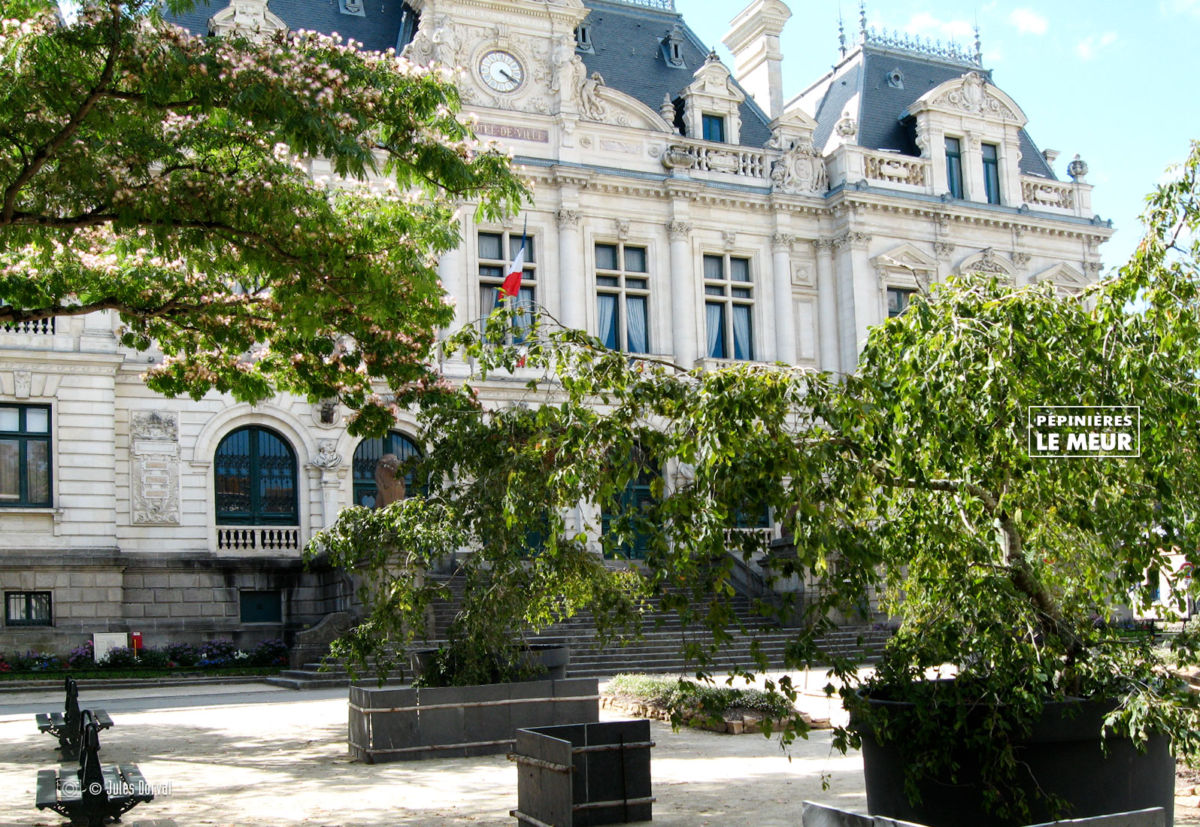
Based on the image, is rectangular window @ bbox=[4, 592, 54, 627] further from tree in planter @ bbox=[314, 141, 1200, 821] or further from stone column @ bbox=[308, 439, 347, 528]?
tree in planter @ bbox=[314, 141, 1200, 821]

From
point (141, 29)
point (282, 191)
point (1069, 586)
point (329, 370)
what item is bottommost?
point (1069, 586)

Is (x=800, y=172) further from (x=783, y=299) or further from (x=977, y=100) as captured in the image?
(x=977, y=100)

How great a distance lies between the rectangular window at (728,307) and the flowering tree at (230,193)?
68.0 ft

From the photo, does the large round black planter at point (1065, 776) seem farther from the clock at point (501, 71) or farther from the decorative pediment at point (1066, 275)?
the decorative pediment at point (1066, 275)

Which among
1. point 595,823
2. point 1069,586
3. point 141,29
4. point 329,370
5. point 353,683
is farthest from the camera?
point 329,370

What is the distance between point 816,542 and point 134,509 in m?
25.4

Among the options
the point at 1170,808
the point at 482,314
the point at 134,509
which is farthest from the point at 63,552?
the point at 1170,808

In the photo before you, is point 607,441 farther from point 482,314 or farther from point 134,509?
point 482,314

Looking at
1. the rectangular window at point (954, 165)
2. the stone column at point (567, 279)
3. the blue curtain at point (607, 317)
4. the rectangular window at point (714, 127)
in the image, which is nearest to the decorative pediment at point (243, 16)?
the stone column at point (567, 279)

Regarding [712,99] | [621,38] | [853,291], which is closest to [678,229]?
[712,99]

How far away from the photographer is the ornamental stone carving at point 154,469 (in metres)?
29.3

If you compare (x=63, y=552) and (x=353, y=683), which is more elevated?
(x=63, y=552)

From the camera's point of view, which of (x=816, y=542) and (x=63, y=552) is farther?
(x=63, y=552)

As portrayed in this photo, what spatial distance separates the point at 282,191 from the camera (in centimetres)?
1299
